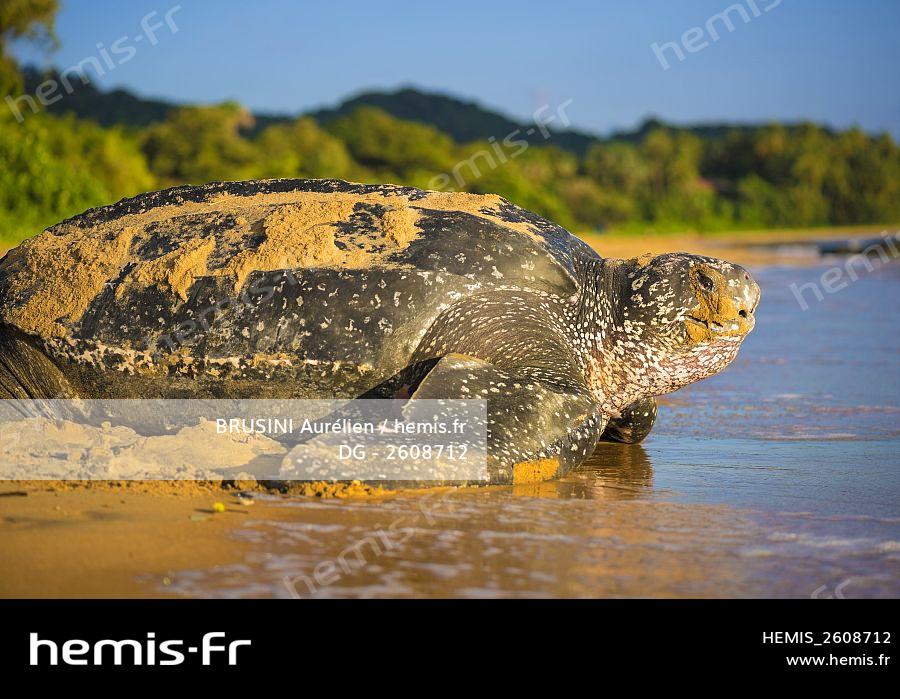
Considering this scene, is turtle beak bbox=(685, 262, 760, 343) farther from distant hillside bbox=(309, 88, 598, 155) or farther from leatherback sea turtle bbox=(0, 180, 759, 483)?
distant hillside bbox=(309, 88, 598, 155)

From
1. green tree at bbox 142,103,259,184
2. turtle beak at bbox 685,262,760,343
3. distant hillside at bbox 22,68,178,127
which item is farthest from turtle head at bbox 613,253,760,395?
distant hillside at bbox 22,68,178,127

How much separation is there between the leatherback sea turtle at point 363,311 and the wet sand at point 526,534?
42cm

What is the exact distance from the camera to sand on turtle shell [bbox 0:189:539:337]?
4.49 metres

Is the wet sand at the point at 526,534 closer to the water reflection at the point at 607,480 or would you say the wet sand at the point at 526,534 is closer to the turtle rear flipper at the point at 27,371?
the water reflection at the point at 607,480

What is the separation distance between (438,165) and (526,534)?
34.7m

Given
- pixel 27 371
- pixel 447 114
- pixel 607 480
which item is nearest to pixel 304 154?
pixel 27 371

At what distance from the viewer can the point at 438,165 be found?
3712 cm

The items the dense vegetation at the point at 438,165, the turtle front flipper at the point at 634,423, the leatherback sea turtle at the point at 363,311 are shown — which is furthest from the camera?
the dense vegetation at the point at 438,165

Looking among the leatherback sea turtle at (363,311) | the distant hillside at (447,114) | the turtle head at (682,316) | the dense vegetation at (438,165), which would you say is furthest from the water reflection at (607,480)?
the distant hillside at (447,114)

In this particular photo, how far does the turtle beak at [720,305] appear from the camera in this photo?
4.46 metres

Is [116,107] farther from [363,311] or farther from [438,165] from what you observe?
[363,311]
